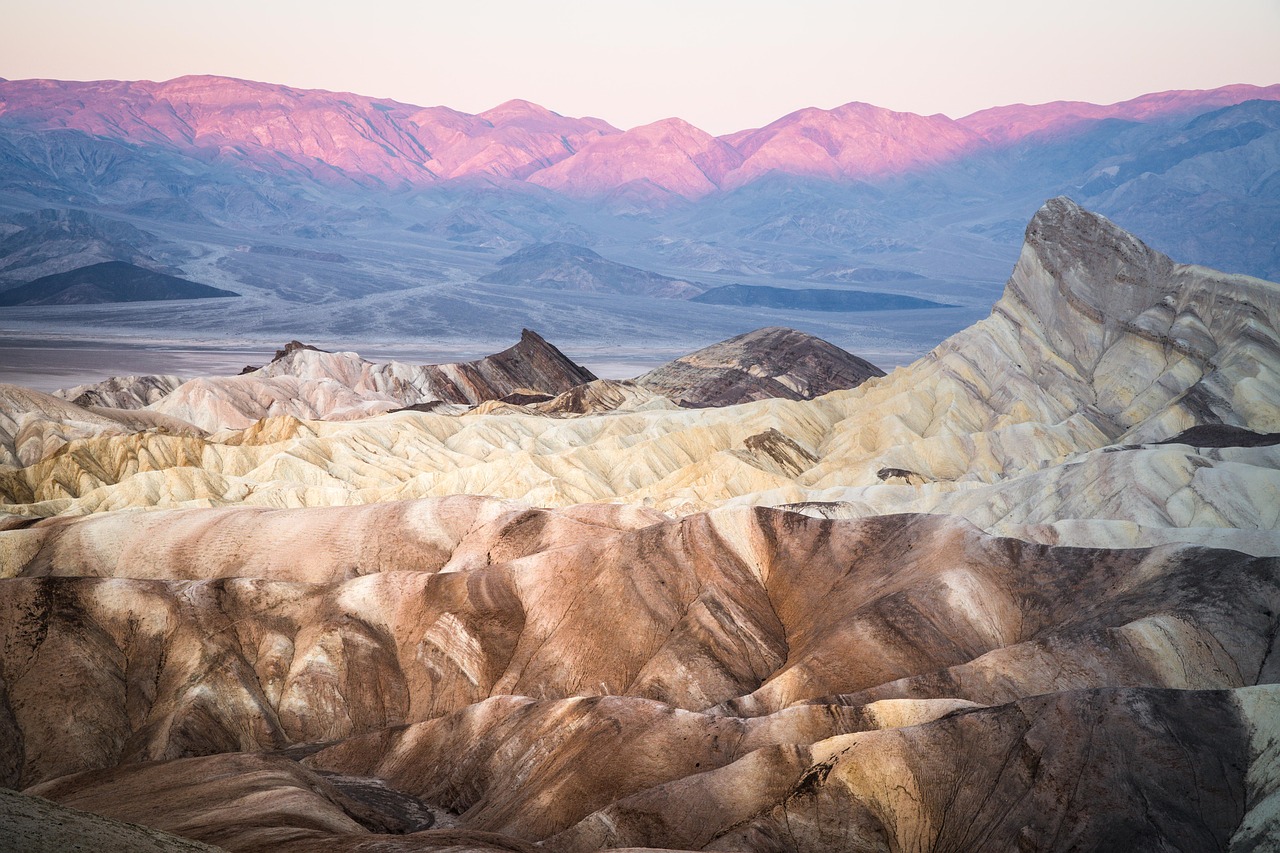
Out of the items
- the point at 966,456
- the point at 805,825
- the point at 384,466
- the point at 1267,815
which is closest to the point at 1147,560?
the point at 1267,815

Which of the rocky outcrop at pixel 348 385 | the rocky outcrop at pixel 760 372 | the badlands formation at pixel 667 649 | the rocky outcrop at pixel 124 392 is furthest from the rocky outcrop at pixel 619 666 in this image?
the rocky outcrop at pixel 760 372

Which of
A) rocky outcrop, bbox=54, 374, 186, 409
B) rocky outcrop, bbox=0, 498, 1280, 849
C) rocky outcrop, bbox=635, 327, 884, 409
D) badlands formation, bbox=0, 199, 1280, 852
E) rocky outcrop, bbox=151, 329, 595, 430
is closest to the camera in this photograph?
badlands formation, bbox=0, 199, 1280, 852

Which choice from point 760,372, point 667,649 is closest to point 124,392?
point 760,372

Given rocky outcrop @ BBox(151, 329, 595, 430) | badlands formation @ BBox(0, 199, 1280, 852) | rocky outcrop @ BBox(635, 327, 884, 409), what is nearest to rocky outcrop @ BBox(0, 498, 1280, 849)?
badlands formation @ BBox(0, 199, 1280, 852)

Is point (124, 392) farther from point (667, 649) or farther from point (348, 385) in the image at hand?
point (667, 649)

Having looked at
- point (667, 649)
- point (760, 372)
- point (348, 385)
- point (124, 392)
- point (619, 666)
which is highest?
point (667, 649)

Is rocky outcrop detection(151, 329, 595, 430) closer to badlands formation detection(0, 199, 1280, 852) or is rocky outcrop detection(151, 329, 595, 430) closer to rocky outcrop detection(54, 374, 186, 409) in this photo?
rocky outcrop detection(54, 374, 186, 409)
